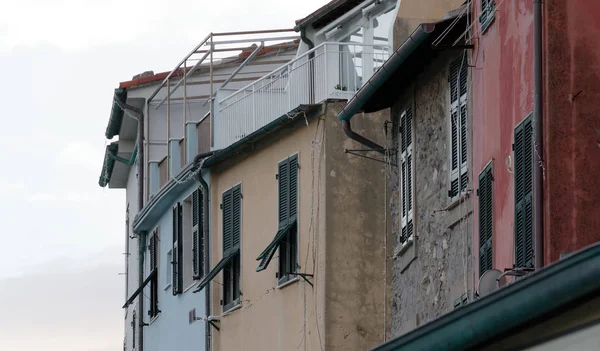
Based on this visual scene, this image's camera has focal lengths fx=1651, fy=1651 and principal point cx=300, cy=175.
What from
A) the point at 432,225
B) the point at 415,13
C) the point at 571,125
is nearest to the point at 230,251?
the point at 415,13

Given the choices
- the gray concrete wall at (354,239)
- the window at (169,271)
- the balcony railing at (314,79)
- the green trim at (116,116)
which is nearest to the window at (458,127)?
the gray concrete wall at (354,239)

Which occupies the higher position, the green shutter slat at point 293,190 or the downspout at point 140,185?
the downspout at point 140,185

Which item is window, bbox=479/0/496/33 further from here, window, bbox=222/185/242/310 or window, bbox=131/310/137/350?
window, bbox=131/310/137/350

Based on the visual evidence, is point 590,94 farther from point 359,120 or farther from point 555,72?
point 359,120

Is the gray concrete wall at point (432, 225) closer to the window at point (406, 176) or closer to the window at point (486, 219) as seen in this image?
the window at point (406, 176)

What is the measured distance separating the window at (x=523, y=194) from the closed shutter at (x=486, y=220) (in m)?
1.05

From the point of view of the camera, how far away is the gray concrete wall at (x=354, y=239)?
21.9m

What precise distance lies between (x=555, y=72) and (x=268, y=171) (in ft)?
38.1

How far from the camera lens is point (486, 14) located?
51.0 ft

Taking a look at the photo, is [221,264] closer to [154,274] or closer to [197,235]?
[197,235]

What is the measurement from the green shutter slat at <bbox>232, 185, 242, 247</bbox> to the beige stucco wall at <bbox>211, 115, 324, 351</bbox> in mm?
159

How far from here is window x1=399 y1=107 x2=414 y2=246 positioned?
18.9 m

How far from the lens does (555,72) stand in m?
13.2

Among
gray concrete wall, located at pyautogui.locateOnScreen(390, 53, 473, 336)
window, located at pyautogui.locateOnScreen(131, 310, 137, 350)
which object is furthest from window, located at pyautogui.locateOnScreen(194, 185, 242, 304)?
window, located at pyautogui.locateOnScreen(131, 310, 137, 350)
